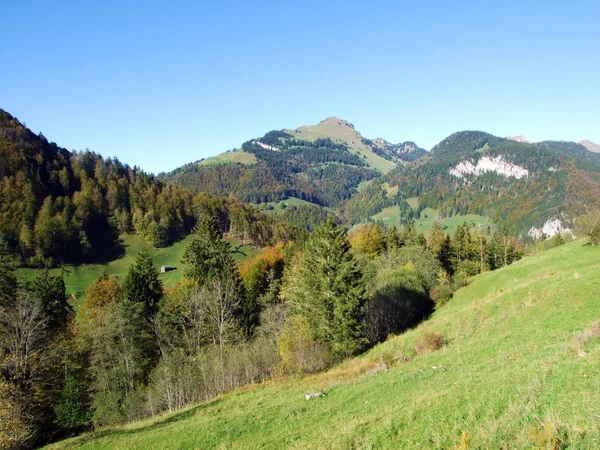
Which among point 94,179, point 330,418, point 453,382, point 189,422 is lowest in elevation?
point 189,422

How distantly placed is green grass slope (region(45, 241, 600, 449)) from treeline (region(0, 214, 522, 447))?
24.1 ft

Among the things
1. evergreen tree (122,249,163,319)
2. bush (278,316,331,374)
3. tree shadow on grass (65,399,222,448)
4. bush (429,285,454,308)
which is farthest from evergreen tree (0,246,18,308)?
bush (429,285,454,308)

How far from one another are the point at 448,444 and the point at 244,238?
147m

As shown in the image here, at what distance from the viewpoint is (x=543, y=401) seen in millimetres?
10141

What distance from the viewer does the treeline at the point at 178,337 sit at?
36500 mm

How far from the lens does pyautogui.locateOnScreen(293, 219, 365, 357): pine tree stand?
40.2 metres

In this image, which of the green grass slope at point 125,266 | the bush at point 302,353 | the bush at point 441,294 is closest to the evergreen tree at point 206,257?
the bush at point 302,353

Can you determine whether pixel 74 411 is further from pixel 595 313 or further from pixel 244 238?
pixel 244 238

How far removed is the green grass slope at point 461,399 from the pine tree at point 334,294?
225 inches

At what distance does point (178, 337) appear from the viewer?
52344mm

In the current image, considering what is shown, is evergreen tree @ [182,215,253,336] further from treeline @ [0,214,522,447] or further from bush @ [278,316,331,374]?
bush @ [278,316,331,374]

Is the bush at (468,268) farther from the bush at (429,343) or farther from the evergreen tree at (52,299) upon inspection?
the evergreen tree at (52,299)

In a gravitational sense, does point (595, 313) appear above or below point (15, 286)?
below

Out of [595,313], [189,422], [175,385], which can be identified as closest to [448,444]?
[595,313]
